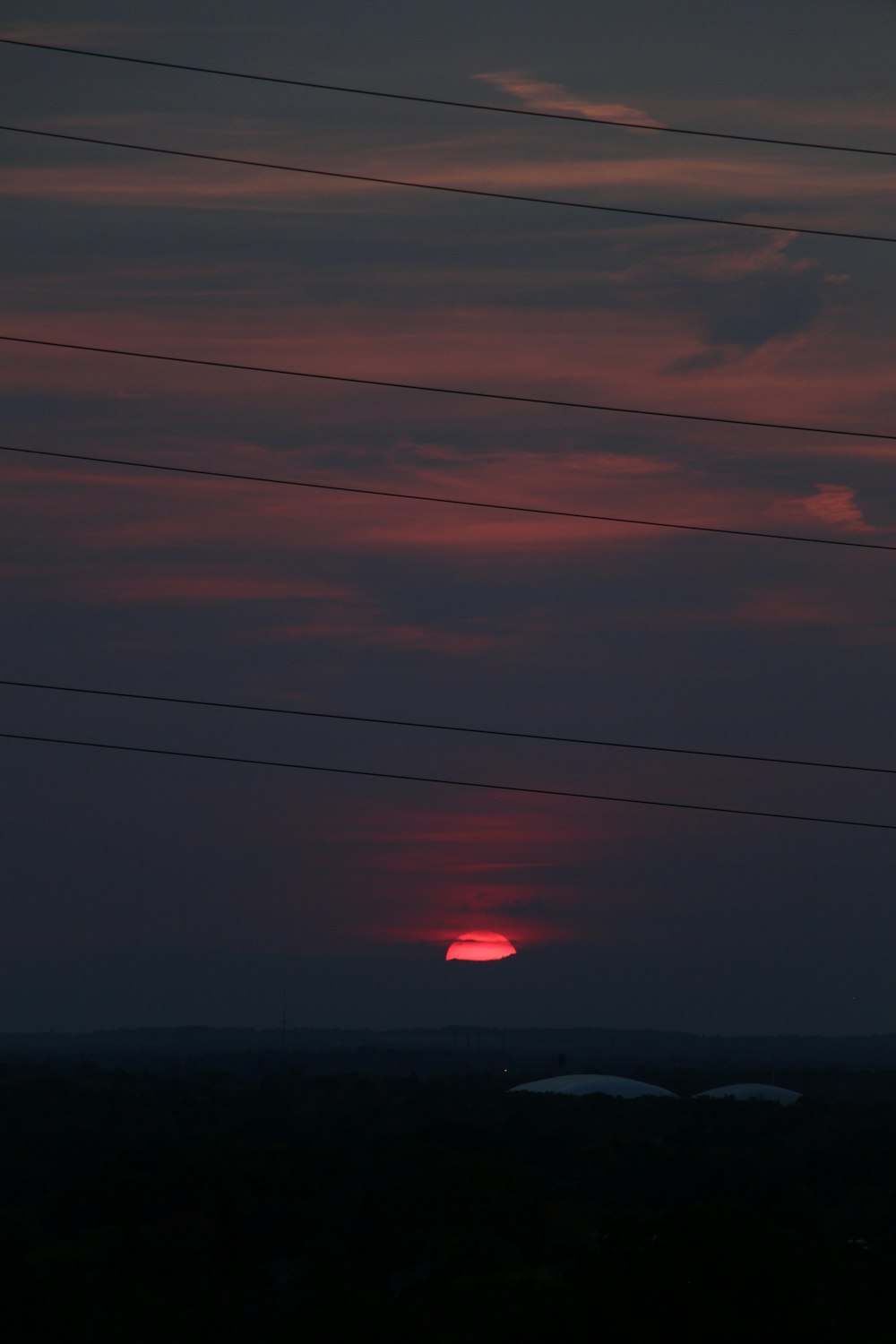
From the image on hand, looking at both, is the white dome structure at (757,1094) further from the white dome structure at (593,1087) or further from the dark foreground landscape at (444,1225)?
the dark foreground landscape at (444,1225)

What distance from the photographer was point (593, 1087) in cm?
12506

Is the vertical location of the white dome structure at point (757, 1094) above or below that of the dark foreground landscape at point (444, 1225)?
above

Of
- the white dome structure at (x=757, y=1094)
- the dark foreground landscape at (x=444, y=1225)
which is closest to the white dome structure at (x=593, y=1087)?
the white dome structure at (x=757, y=1094)

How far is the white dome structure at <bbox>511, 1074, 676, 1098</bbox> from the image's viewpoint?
403ft

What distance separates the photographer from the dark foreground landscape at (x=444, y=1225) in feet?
89.2

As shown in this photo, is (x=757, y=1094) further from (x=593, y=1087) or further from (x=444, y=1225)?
(x=444, y=1225)

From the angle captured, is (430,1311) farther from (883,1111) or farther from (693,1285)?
(883,1111)

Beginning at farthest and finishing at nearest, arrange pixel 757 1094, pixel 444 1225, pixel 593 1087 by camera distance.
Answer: pixel 593 1087, pixel 757 1094, pixel 444 1225

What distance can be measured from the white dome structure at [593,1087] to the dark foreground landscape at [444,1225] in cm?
2426

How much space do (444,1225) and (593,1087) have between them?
79.0 meters

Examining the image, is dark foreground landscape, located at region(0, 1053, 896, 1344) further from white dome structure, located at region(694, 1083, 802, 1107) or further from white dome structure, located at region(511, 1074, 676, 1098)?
white dome structure, located at region(511, 1074, 676, 1098)

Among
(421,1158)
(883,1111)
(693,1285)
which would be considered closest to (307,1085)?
(883,1111)

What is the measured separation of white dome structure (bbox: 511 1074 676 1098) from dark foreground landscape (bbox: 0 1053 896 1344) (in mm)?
24262

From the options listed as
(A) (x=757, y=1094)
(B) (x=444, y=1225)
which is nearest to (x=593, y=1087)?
(A) (x=757, y=1094)
